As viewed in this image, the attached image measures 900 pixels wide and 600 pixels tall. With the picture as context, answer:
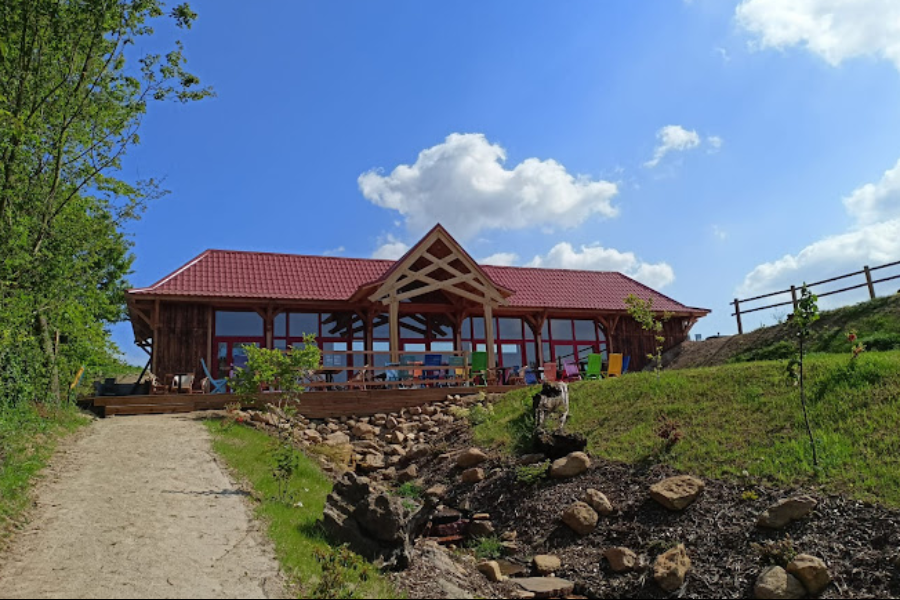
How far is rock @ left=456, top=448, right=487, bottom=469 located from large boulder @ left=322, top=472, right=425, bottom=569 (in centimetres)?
388

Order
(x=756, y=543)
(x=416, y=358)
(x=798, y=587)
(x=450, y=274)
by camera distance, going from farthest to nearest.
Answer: (x=450, y=274)
(x=416, y=358)
(x=756, y=543)
(x=798, y=587)

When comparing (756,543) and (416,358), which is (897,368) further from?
(416,358)

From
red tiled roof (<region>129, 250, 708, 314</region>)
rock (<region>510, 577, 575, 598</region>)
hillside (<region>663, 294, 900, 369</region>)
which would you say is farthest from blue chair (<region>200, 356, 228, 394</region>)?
hillside (<region>663, 294, 900, 369</region>)

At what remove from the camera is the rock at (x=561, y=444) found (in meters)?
9.73

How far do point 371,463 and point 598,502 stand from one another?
553 cm

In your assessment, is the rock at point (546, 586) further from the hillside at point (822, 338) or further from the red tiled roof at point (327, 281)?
the red tiled roof at point (327, 281)

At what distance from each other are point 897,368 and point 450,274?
517 inches

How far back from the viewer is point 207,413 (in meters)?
13.8

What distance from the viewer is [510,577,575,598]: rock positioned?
20.7 ft

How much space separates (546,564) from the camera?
7000mm

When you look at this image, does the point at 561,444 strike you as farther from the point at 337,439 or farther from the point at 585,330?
the point at 585,330

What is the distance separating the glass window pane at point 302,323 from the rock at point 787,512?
50.5ft

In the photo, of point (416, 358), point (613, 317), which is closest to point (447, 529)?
point (416, 358)

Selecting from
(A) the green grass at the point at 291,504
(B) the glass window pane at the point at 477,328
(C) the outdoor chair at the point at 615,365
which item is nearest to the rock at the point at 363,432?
(A) the green grass at the point at 291,504
